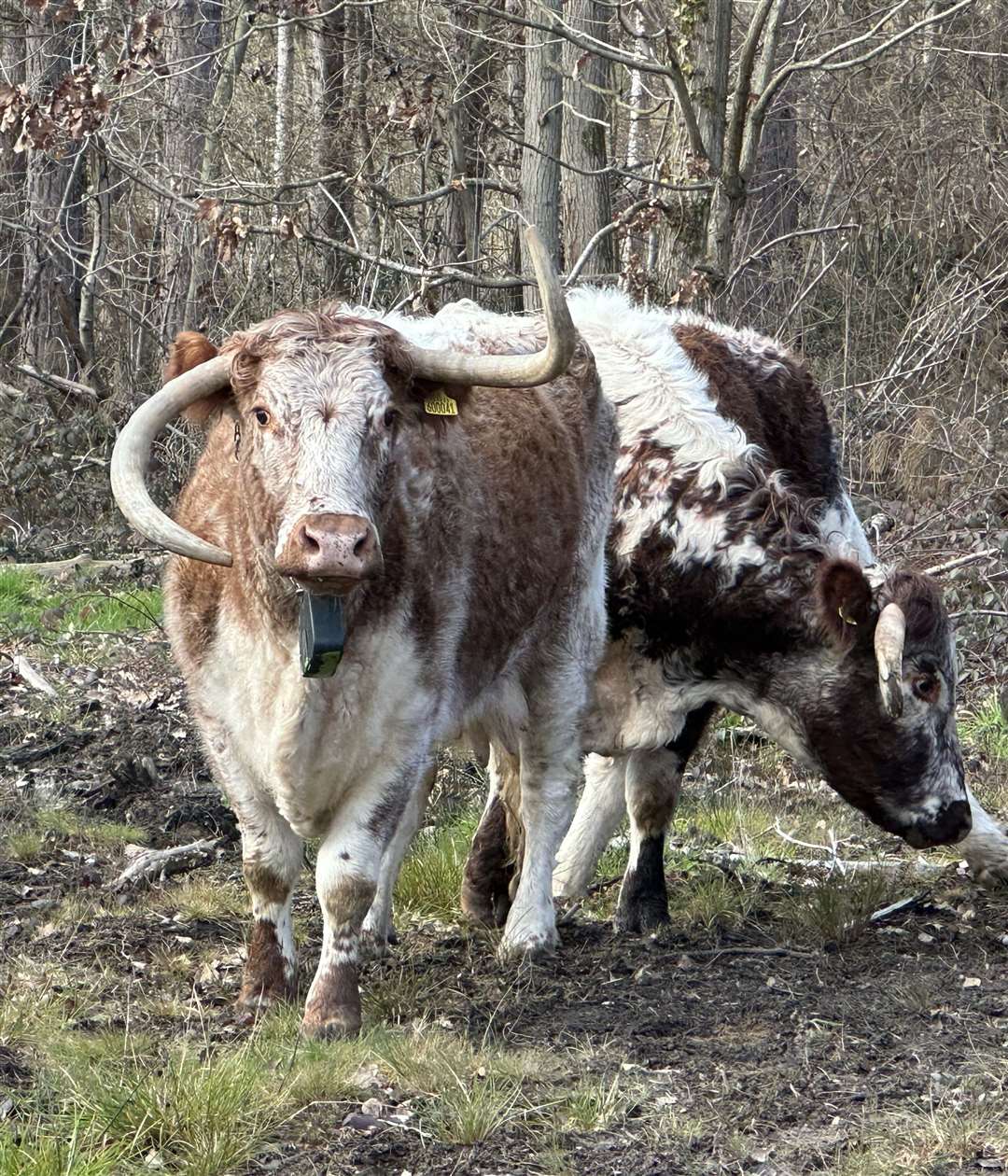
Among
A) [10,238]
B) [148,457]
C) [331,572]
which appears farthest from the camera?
[10,238]

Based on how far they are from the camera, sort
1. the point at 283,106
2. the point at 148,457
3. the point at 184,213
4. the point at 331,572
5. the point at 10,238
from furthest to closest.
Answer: the point at 10,238
the point at 283,106
the point at 184,213
the point at 148,457
the point at 331,572

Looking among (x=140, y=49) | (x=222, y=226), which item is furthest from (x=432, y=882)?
(x=140, y=49)

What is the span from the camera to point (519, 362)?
490 centimetres

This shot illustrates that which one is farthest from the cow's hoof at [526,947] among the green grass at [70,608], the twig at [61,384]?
the twig at [61,384]

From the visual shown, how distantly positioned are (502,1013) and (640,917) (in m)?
1.27

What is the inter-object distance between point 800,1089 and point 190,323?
9.81 metres

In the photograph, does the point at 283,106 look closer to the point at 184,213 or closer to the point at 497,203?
the point at 184,213

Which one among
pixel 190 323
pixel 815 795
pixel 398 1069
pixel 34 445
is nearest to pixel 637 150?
pixel 190 323

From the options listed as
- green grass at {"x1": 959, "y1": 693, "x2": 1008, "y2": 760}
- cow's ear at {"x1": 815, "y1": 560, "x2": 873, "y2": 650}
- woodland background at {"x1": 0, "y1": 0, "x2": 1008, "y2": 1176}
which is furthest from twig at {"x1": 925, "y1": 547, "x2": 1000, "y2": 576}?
cow's ear at {"x1": 815, "y1": 560, "x2": 873, "y2": 650}

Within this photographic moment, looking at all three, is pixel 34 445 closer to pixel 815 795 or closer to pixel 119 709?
pixel 119 709

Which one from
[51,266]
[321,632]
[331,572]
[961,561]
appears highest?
[51,266]

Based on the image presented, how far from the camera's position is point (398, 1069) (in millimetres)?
4363

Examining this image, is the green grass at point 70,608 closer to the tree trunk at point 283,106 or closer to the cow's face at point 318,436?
the tree trunk at point 283,106

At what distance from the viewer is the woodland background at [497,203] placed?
1045 cm
